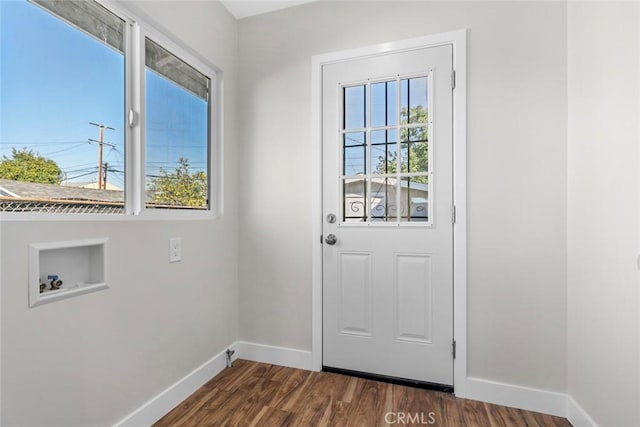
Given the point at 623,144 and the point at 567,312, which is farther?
the point at 567,312

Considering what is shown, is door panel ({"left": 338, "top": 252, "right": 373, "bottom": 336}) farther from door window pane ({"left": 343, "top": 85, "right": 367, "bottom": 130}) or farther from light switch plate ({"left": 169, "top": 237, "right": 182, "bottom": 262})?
light switch plate ({"left": 169, "top": 237, "right": 182, "bottom": 262})

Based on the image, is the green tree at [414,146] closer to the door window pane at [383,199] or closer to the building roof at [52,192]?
the door window pane at [383,199]

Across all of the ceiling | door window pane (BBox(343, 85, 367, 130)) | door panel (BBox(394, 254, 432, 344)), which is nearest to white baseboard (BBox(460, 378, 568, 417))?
door panel (BBox(394, 254, 432, 344))

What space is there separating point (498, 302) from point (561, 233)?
0.50 m

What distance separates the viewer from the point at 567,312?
5.70 feet

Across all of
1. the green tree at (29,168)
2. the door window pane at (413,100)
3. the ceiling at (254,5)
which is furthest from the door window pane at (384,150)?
the green tree at (29,168)

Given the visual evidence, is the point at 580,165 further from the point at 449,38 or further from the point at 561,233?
the point at 449,38

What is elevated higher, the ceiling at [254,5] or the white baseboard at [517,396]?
the ceiling at [254,5]

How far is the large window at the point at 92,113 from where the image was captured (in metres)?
1.18

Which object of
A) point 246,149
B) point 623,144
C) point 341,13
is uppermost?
point 341,13

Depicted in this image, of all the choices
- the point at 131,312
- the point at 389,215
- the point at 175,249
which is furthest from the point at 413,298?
the point at 131,312

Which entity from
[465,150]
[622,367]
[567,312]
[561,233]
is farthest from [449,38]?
[622,367]

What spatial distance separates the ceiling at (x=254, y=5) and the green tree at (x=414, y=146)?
1.09 metres

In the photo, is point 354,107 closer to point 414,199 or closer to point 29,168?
point 414,199
